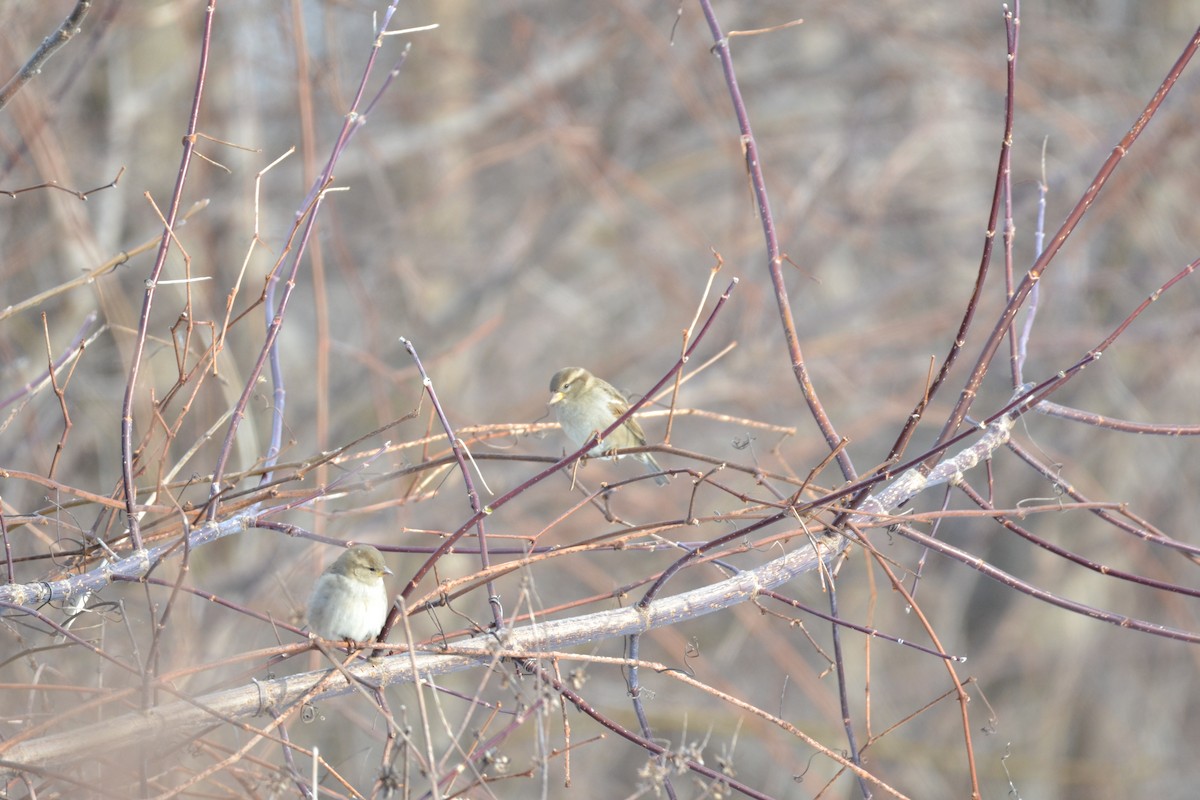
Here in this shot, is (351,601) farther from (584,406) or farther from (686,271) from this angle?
(686,271)

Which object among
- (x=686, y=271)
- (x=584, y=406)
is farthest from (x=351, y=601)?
(x=686, y=271)

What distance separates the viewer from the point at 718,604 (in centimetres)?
268

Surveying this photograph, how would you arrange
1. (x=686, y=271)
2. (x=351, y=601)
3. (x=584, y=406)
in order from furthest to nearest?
(x=686, y=271)
(x=584, y=406)
(x=351, y=601)

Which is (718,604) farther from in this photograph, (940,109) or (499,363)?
(499,363)

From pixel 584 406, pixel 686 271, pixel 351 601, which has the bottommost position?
pixel 351 601

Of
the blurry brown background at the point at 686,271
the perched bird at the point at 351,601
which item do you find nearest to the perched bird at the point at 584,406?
the blurry brown background at the point at 686,271

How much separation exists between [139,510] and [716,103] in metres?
5.89

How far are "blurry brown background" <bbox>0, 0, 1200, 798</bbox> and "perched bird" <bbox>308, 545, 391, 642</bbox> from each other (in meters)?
1.27

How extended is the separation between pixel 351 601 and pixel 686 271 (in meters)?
8.05

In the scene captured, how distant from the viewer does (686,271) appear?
11273 mm

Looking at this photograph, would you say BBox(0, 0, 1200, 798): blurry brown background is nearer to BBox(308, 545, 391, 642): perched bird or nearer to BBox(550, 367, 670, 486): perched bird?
BBox(550, 367, 670, 486): perched bird

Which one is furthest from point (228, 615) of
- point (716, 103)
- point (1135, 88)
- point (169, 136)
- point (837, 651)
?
point (1135, 88)

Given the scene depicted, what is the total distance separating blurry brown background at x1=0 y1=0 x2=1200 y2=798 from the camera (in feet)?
22.0

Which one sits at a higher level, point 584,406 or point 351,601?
point 584,406
